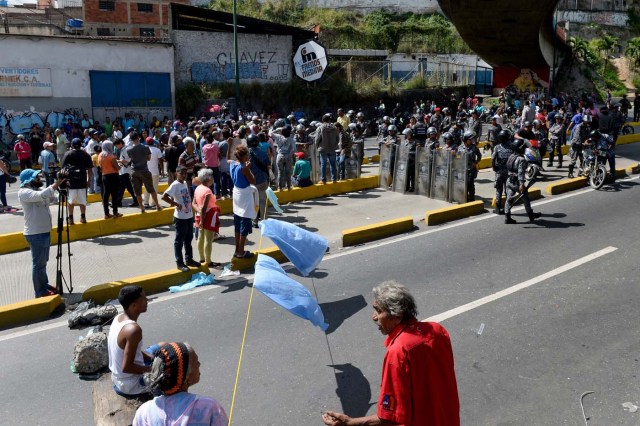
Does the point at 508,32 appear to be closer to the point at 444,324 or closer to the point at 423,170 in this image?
the point at 423,170

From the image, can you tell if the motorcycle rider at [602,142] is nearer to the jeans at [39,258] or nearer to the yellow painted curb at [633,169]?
the yellow painted curb at [633,169]

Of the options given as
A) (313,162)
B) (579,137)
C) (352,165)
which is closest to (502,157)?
(579,137)

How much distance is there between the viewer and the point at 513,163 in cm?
1141

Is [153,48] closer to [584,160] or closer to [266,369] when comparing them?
[584,160]

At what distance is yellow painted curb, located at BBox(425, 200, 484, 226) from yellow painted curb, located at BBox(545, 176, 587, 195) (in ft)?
8.03

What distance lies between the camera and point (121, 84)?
84.4 feet

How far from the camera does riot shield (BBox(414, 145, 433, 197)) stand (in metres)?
13.7

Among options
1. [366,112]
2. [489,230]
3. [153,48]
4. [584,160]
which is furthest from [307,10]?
[489,230]

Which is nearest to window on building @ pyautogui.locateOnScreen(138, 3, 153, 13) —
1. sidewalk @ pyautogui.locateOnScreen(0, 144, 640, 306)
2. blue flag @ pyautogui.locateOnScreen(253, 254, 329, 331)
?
sidewalk @ pyautogui.locateOnScreen(0, 144, 640, 306)

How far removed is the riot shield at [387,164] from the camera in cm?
1486

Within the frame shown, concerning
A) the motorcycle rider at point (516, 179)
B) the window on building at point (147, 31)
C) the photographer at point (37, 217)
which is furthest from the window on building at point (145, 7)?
the photographer at point (37, 217)

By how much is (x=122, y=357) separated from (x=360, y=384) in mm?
2278

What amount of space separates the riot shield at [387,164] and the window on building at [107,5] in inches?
1449

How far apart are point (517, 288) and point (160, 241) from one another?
6288mm
